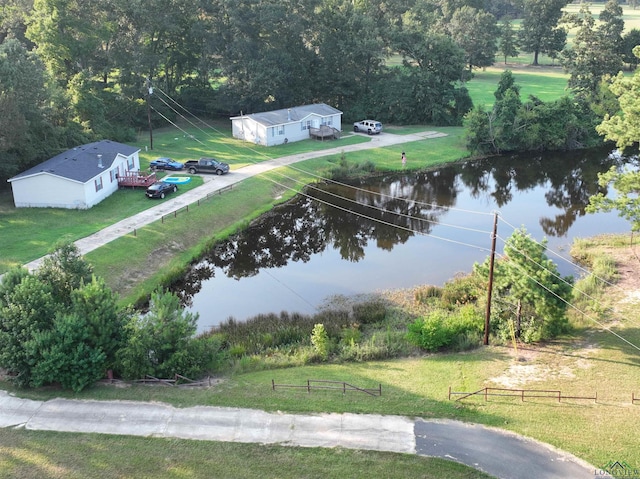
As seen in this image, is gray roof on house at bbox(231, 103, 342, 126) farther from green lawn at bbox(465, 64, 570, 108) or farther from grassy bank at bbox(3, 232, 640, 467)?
grassy bank at bbox(3, 232, 640, 467)

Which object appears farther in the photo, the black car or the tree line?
the tree line

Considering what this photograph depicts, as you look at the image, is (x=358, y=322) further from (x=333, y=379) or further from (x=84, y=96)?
(x=84, y=96)

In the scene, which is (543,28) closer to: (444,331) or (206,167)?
(206,167)

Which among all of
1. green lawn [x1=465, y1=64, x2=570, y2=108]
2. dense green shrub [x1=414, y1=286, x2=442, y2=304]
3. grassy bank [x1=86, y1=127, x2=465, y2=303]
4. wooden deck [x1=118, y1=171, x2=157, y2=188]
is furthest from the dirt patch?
green lawn [x1=465, y1=64, x2=570, y2=108]

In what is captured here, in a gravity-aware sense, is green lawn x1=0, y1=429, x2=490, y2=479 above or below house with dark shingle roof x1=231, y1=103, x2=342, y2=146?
below

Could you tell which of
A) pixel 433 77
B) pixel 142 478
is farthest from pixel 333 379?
pixel 433 77

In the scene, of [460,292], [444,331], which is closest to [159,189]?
[460,292]

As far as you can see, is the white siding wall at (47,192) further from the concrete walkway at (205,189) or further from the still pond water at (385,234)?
the still pond water at (385,234)
